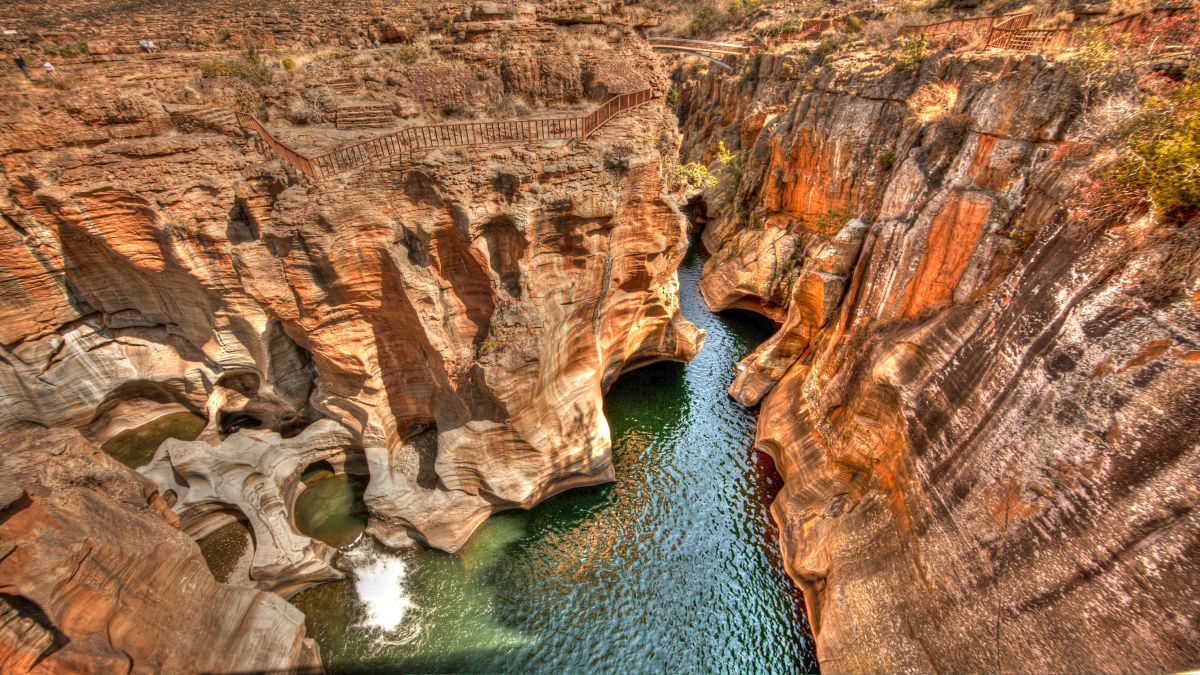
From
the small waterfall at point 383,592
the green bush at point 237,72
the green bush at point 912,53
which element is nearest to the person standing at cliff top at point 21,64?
the green bush at point 237,72

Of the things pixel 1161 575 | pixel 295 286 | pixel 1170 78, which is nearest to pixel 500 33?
pixel 295 286

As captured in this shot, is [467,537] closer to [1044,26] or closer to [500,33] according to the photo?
[500,33]

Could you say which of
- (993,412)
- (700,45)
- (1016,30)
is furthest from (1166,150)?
(700,45)

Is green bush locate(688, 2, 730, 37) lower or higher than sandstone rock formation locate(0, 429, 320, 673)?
higher

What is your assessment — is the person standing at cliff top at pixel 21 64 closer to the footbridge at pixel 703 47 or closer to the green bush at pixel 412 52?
the green bush at pixel 412 52

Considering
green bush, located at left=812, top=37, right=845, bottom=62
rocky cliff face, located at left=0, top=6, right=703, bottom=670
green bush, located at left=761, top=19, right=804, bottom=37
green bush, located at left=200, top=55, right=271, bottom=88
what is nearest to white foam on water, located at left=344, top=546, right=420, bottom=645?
rocky cliff face, located at left=0, top=6, right=703, bottom=670

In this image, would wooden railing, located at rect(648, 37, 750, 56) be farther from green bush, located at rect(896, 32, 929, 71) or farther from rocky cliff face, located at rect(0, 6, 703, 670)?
rocky cliff face, located at rect(0, 6, 703, 670)
